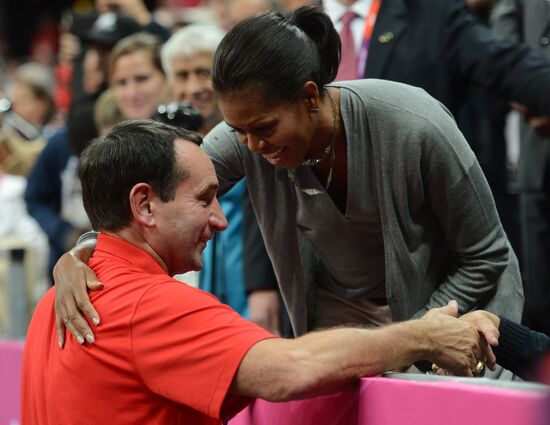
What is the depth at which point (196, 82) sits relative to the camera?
4.62 meters

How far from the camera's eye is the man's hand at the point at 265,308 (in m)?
4.25

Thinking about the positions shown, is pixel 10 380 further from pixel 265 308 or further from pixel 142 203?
pixel 142 203

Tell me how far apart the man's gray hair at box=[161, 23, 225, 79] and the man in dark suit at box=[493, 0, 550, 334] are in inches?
51.5

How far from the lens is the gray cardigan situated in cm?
290

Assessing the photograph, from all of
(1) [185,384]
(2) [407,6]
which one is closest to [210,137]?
(1) [185,384]

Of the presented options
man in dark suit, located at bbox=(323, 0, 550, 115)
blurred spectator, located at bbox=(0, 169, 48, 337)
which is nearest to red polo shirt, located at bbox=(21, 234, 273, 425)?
man in dark suit, located at bbox=(323, 0, 550, 115)

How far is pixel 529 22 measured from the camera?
14.7 ft

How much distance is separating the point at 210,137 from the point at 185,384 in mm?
1063

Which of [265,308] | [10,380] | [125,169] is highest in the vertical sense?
[125,169]

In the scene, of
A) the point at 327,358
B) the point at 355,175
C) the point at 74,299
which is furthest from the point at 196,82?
the point at 327,358

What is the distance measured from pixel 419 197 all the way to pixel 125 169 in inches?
33.3

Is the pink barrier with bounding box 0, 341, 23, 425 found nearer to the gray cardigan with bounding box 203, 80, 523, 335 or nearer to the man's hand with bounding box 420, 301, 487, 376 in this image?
the gray cardigan with bounding box 203, 80, 523, 335

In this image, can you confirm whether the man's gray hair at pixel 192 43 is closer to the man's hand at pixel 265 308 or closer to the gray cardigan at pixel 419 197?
the man's hand at pixel 265 308

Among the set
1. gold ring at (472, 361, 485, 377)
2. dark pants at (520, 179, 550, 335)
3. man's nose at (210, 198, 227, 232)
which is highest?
man's nose at (210, 198, 227, 232)
